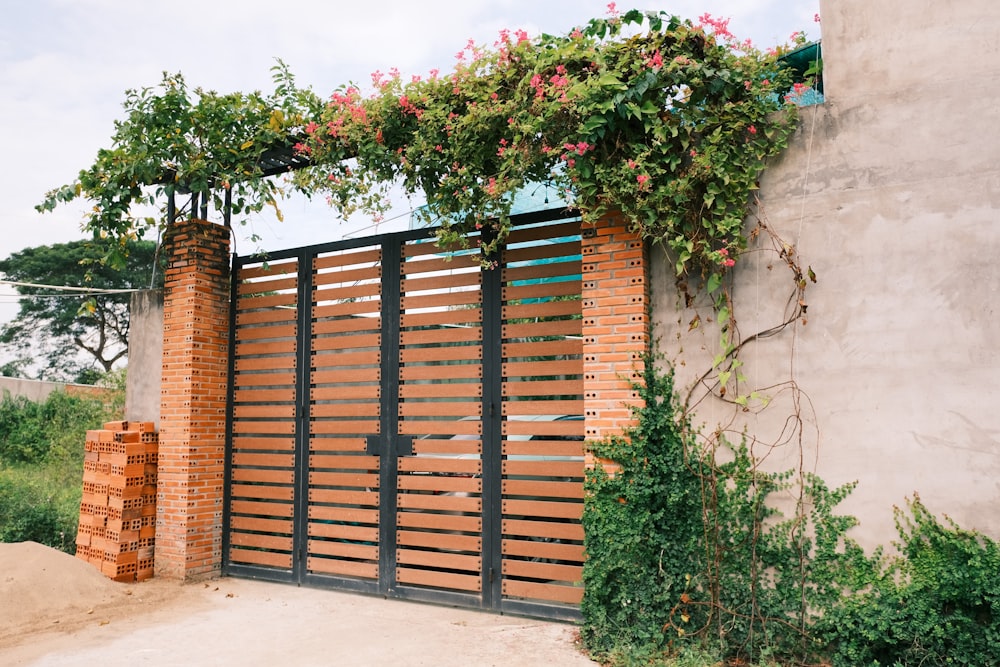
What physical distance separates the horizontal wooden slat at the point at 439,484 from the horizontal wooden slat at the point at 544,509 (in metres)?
0.32

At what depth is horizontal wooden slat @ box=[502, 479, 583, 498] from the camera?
505 centimetres

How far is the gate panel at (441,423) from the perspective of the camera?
5.52 meters

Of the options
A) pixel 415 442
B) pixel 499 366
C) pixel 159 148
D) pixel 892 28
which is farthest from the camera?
pixel 159 148

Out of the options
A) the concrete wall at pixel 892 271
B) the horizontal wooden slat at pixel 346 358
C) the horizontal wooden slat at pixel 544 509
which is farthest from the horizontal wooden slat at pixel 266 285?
the concrete wall at pixel 892 271

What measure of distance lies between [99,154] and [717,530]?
21.6ft

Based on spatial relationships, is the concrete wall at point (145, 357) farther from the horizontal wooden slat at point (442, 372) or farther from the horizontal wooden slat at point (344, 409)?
the horizontal wooden slat at point (442, 372)

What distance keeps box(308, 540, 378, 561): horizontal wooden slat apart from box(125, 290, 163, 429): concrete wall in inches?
90.9

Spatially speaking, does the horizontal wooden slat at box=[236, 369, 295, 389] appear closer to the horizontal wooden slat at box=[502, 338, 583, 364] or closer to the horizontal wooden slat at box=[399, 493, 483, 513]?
the horizontal wooden slat at box=[399, 493, 483, 513]

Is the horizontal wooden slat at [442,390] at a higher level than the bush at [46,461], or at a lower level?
higher

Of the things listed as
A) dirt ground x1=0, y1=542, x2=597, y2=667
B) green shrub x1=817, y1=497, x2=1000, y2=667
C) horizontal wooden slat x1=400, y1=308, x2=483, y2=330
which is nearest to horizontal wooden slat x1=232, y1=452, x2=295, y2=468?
dirt ground x1=0, y1=542, x2=597, y2=667

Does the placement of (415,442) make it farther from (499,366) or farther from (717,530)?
(717,530)

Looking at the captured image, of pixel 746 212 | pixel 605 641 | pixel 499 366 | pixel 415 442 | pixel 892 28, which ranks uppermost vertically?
pixel 892 28

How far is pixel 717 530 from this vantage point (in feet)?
14.3

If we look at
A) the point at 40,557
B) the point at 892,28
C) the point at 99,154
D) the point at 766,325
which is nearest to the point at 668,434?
the point at 766,325
